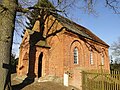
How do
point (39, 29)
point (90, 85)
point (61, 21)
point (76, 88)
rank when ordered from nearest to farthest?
point (90, 85) < point (76, 88) < point (61, 21) < point (39, 29)

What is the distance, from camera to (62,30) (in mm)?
23219

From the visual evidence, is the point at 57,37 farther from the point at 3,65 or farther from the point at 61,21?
the point at 3,65

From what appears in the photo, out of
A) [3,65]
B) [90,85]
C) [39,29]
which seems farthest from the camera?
[39,29]

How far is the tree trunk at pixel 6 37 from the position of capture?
9.22 m

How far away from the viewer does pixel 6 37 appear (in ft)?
31.1

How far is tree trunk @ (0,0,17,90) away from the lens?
363 inches

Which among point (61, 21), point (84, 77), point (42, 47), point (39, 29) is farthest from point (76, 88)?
point (39, 29)

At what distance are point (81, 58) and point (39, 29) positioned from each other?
775 centimetres

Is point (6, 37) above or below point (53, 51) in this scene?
above

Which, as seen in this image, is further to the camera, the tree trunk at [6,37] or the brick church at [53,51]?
the brick church at [53,51]

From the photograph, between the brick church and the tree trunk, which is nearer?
the tree trunk

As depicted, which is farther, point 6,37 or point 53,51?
point 53,51

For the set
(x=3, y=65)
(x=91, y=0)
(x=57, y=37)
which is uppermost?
(x=91, y=0)

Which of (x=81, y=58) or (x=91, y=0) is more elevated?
(x=91, y=0)
